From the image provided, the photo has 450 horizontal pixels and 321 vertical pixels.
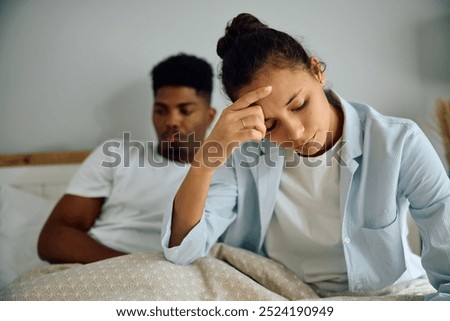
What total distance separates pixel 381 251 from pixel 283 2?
510mm

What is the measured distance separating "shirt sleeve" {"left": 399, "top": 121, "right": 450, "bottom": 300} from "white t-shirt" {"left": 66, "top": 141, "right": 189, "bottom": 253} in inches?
21.6

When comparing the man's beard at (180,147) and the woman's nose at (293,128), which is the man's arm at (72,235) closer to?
the man's beard at (180,147)

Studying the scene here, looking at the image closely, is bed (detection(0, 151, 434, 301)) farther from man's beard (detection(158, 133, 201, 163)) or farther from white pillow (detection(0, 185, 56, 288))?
man's beard (detection(158, 133, 201, 163))

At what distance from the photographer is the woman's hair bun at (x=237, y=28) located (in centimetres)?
73

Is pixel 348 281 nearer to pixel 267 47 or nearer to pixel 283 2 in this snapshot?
pixel 267 47

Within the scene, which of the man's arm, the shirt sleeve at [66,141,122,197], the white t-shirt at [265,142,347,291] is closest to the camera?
the white t-shirt at [265,142,347,291]

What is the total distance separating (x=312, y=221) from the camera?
0.83 meters

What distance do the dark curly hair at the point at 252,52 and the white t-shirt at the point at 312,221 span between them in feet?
0.63

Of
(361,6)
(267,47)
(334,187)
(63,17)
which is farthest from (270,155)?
(63,17)

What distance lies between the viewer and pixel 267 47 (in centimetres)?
69

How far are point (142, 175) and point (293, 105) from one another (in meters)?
0.56

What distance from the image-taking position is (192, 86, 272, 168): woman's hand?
27.6 inches

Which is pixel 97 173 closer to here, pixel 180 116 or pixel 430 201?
pixel 180 116

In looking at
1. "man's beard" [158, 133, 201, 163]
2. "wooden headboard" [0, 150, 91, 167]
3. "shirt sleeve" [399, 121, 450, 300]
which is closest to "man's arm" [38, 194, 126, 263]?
"wooden headboard" [0, 150, 91, 167]
